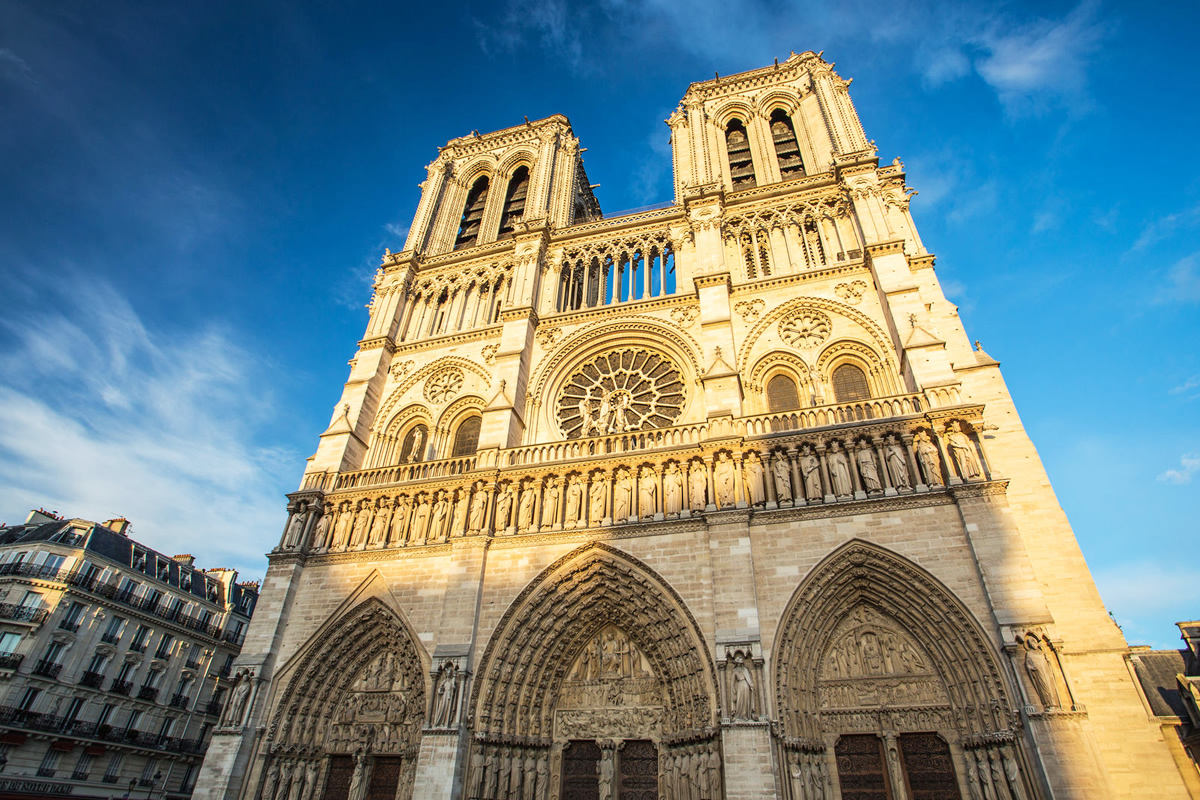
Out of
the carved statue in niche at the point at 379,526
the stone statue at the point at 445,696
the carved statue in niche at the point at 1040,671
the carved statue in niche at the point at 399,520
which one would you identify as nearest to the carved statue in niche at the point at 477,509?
the carved statue in niche at the point at 399,520

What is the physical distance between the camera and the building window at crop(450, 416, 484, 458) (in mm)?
15047

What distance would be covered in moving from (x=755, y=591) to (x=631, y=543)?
223 cm

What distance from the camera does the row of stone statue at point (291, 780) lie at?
1084cm

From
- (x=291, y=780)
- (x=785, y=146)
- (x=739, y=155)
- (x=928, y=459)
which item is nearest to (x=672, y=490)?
(x=928, y=459)

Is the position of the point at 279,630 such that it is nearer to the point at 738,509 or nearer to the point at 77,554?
the point at 738,509

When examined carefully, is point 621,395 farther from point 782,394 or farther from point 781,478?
point 781,478

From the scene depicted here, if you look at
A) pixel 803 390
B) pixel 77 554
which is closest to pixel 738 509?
pixel 803 390

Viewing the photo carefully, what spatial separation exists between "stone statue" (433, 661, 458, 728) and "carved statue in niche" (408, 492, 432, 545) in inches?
104

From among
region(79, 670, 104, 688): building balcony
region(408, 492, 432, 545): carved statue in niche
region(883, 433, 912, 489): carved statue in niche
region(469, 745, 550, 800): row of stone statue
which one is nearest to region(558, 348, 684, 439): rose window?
region(408, 492, 432, 545): carved statue in niche

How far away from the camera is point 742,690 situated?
359 inches

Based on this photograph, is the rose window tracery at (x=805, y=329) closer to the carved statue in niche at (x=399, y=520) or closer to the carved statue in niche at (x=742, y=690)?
the carved statue in niche at (x=742, y=690)

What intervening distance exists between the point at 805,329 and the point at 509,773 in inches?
396

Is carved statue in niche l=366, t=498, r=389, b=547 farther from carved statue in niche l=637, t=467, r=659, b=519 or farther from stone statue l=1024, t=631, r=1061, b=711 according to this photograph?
stone statue l=1024, t=631, r=1061, b=711

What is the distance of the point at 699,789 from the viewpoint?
9.24m
